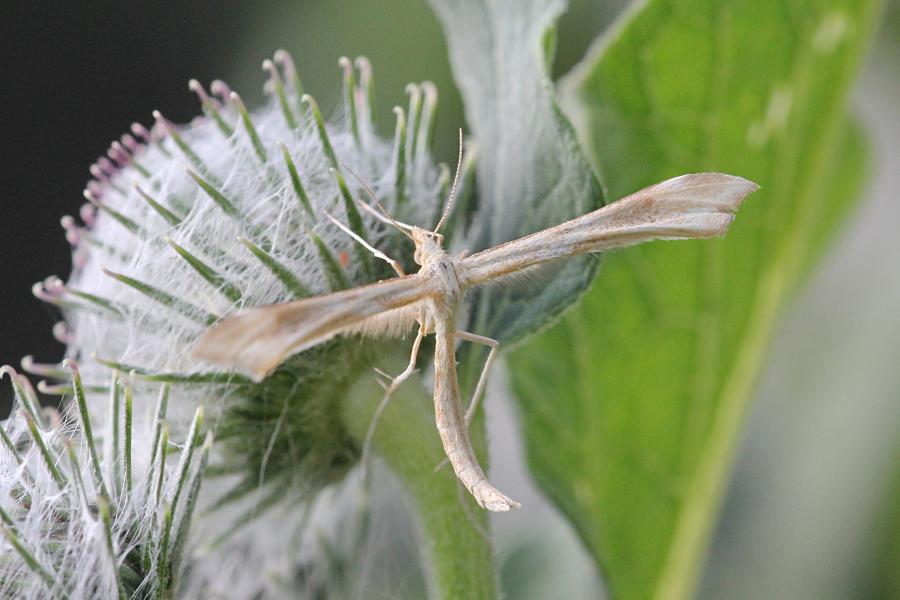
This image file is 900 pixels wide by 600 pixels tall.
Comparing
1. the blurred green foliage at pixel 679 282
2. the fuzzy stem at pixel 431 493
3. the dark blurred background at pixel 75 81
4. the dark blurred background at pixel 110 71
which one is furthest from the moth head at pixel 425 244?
the dark blurred background at pixel 75 81

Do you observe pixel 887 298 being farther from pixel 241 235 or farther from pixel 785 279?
pixel 241 235

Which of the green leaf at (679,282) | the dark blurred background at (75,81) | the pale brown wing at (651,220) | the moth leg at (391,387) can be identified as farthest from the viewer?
the dark blurred background at (75,81)

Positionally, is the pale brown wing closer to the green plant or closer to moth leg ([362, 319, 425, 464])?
the green plant

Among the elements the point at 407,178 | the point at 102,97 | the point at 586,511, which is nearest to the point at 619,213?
the point at 407,178

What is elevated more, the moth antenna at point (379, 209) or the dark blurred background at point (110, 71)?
the dark blurred background at point (110, 71)

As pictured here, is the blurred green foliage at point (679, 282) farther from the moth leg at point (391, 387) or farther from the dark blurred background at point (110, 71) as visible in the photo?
the dark blurred background at point (110, 71)

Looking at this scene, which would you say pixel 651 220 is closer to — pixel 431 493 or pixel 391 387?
pixel 391 387

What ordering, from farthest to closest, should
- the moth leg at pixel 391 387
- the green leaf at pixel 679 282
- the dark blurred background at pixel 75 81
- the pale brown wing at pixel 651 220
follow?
1. the dark blurred background at pixel 75 81
2. the green leaf at pixel 679 282
3. the moth leg at pixel 391 387
4. the pale brown wing at pixel 651 220

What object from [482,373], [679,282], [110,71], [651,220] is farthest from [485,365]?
[110,71]

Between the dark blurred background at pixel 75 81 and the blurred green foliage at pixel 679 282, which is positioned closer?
the blurred green foliage at pixel 679 282
